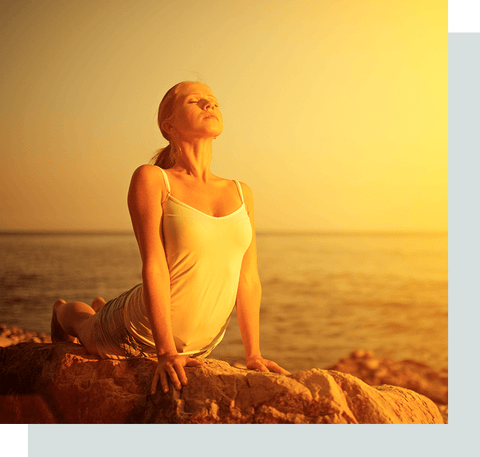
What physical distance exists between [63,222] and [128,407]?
95 centimetres

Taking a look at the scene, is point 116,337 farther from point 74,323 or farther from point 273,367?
point 273,367

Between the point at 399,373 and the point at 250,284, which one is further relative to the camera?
the point at 399,373

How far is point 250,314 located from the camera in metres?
2.26

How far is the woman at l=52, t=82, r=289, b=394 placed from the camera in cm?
204

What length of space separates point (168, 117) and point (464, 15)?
145cm

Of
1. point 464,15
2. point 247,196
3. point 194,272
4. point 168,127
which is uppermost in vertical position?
point 464,15

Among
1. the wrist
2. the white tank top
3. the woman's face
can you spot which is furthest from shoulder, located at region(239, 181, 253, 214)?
the wrist

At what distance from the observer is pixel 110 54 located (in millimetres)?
2539

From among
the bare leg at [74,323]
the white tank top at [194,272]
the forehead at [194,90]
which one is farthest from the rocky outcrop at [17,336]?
the forehead at [194,90]
